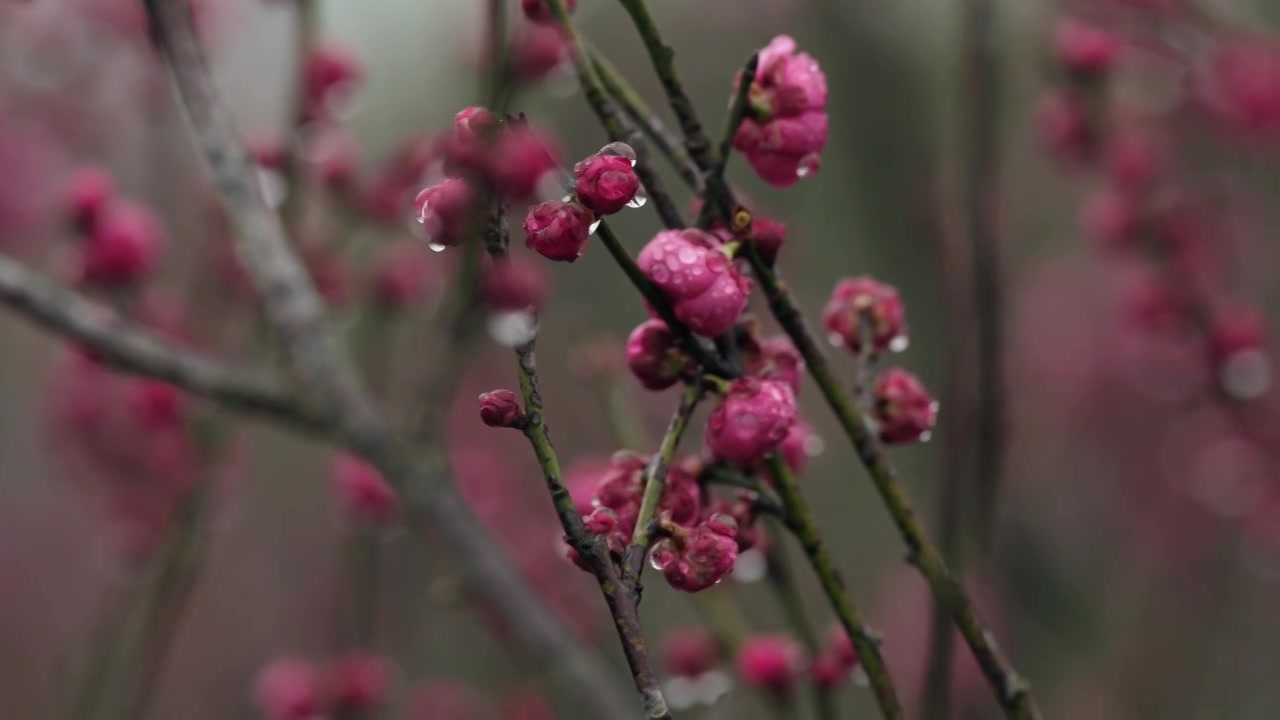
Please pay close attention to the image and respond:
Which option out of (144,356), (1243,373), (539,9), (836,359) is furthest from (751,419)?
(836,359)

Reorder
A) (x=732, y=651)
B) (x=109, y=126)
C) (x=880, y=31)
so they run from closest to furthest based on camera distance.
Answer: (x=732, y=651) → (x=109, y=126) → (x=880, y=31)

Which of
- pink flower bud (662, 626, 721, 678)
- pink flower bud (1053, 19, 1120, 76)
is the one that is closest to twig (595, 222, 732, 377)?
pink flower bud (662, 626, 721, 678)

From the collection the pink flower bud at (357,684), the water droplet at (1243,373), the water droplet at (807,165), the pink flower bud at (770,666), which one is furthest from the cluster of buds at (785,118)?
the water droplet at (1243,373)

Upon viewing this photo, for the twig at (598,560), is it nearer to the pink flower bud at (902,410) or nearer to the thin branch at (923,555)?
the thin branch at (923,555)

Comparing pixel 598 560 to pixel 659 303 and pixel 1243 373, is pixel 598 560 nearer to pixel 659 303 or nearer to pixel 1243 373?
pixel 659 303

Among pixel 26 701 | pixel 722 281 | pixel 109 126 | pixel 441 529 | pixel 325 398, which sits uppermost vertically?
pixel 109 126

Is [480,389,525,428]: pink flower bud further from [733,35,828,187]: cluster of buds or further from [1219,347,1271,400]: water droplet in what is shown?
[1219,347,1271,400]: water droplet

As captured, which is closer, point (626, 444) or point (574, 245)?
point (574, 245)

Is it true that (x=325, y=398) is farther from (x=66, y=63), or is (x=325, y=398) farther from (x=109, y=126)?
(x=109, y=126)

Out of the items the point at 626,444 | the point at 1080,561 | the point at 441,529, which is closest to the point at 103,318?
the point at 441,529
